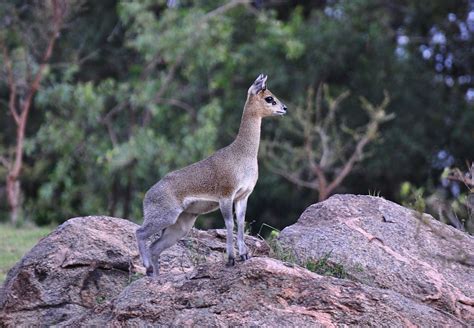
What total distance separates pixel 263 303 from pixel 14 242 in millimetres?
8885

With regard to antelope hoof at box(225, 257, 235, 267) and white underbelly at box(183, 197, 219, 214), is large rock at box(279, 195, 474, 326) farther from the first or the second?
antelope hoof at box(225, 257, 235, 267)

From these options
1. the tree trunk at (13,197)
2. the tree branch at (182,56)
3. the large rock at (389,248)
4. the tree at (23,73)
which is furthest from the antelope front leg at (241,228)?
the tree branch at (182,56)

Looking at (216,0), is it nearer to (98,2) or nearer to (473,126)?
(98,2)

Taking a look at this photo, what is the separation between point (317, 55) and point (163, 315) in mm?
22676

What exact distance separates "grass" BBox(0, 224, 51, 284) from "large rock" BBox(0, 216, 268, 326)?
3677 millimetres

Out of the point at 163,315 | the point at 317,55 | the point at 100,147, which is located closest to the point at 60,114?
the point at 100,147

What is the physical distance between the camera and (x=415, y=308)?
27.8ft

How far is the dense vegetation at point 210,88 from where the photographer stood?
26.2 meters

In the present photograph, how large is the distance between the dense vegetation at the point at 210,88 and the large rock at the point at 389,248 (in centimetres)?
1296

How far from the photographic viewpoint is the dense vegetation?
2622 centimetres

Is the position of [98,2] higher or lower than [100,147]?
higher

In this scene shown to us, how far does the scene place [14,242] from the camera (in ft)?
Result: 53.9

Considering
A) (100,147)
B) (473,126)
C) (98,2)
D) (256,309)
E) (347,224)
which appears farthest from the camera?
(98,2)

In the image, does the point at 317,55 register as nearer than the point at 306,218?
No
